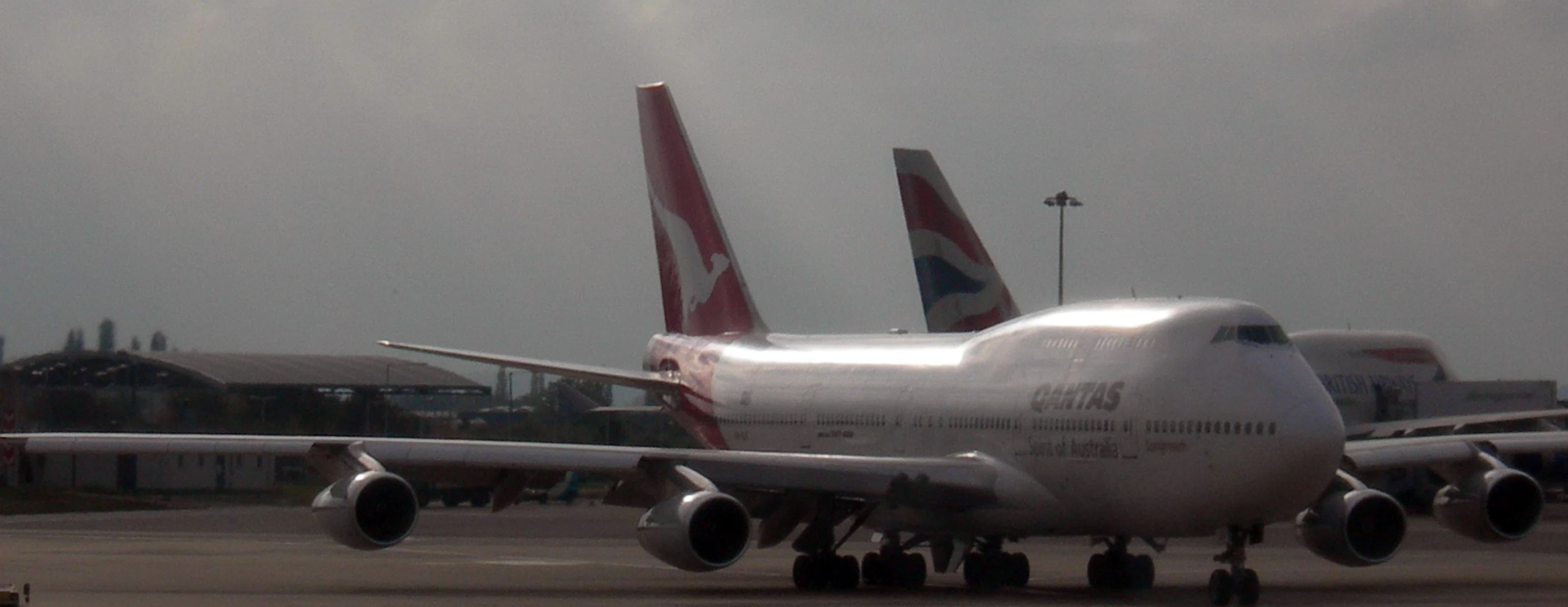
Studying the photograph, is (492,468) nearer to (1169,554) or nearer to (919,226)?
(1169,554)

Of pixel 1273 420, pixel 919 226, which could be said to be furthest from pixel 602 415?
pixel 1273 420

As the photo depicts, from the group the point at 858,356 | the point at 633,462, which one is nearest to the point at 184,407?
the point at 858,356

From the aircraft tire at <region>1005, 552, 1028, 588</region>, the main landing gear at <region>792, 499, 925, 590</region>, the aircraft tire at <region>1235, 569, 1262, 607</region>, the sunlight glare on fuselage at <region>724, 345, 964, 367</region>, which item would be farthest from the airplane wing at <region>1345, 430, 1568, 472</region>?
the main landing gear at <region>792, 499, 925, 590</region>

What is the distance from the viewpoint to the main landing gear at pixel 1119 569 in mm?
28625

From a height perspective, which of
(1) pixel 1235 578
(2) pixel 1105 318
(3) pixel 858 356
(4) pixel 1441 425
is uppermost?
(2) pixel 1105 318

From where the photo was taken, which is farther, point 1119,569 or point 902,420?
point 902,420

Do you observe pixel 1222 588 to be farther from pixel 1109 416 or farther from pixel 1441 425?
pixel 1441 425

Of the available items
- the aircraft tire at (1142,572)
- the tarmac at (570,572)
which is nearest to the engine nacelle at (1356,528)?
the tarmac at (570,572)

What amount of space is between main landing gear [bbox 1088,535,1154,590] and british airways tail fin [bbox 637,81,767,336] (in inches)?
396

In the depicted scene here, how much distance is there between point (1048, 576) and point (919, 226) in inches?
667

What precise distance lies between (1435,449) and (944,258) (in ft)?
64.5

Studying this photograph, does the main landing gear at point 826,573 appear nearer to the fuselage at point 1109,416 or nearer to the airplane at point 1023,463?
the airplane at point 1023,463

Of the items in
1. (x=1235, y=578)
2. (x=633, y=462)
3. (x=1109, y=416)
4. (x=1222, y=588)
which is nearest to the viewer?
(x=1222, y=588)

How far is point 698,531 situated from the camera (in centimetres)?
2553
